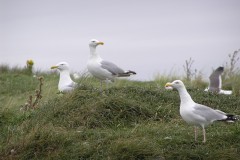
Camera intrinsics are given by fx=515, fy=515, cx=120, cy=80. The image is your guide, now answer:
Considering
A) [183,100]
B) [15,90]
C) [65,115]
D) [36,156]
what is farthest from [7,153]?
[15,90]

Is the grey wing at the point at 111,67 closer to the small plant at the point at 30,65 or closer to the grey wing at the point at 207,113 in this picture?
the grey wing at the point at 207,113

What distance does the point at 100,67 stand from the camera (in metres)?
11.1

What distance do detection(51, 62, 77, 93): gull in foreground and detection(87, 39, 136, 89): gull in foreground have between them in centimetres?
77

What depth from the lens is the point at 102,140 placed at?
7617 mm

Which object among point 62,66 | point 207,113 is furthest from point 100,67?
point 207,113

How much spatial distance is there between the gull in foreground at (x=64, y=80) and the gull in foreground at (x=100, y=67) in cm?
77

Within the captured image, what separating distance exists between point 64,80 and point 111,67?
1.39m

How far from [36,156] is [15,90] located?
7202 mm

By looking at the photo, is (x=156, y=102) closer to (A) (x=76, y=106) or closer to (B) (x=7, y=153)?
(A) (x=76, y=106)

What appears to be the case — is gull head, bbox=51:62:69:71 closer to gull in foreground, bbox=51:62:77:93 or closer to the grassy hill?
gull in foreground, bbox=51:62:77:93

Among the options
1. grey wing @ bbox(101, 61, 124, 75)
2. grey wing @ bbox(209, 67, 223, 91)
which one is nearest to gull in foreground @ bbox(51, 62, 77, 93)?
grey wing @ bbox(101, 61, 124, 75)

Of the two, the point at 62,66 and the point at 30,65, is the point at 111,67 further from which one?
the point at 30,65

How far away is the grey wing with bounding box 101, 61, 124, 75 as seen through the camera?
11.1m

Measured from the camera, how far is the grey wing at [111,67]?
11148 mm
